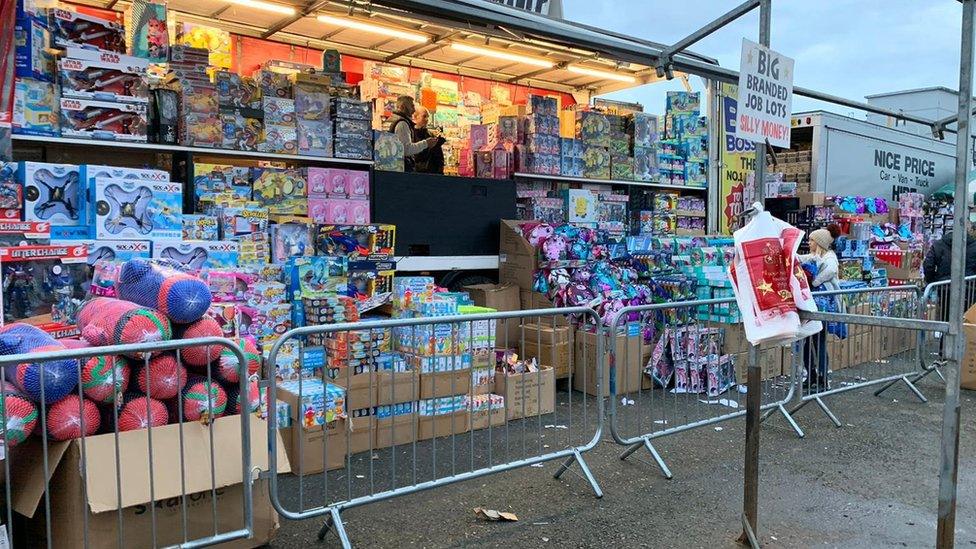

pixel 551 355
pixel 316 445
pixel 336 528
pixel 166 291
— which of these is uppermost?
pixel 166 291

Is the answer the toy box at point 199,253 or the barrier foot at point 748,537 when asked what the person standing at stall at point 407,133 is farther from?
the barrier foot at point 748,537

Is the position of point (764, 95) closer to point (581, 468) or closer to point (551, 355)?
point (581, 468)

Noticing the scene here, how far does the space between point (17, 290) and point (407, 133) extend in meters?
4.59

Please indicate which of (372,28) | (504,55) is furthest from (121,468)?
(504,55)

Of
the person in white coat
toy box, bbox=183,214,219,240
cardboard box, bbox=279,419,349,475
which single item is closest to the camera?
cardboard box, bbox=279,419,349,475

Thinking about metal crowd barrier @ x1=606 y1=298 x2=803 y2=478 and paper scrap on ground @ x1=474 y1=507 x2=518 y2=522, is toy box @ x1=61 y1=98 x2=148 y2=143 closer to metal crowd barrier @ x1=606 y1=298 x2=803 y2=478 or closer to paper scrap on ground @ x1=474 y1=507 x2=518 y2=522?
paper scrap on ground @ x1=474 y1=507 x2=518 y2=522

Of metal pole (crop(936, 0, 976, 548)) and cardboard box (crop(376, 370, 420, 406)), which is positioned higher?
metal pole (crop(936, 0, 976, 548))

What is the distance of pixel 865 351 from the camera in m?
8.26

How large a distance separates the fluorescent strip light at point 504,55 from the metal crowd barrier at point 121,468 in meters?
7.36

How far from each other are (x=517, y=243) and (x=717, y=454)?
10.5ft

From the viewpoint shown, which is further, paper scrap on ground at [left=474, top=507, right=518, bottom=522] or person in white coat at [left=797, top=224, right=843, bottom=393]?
person in white coat at [left=797, top=224, right=843, bottom=393]

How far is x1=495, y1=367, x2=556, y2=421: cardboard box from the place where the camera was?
606cm

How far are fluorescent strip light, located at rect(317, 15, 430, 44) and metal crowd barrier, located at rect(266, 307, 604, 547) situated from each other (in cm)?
461

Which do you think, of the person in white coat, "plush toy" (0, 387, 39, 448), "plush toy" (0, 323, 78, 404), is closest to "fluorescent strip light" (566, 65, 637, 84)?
the person in white coat
